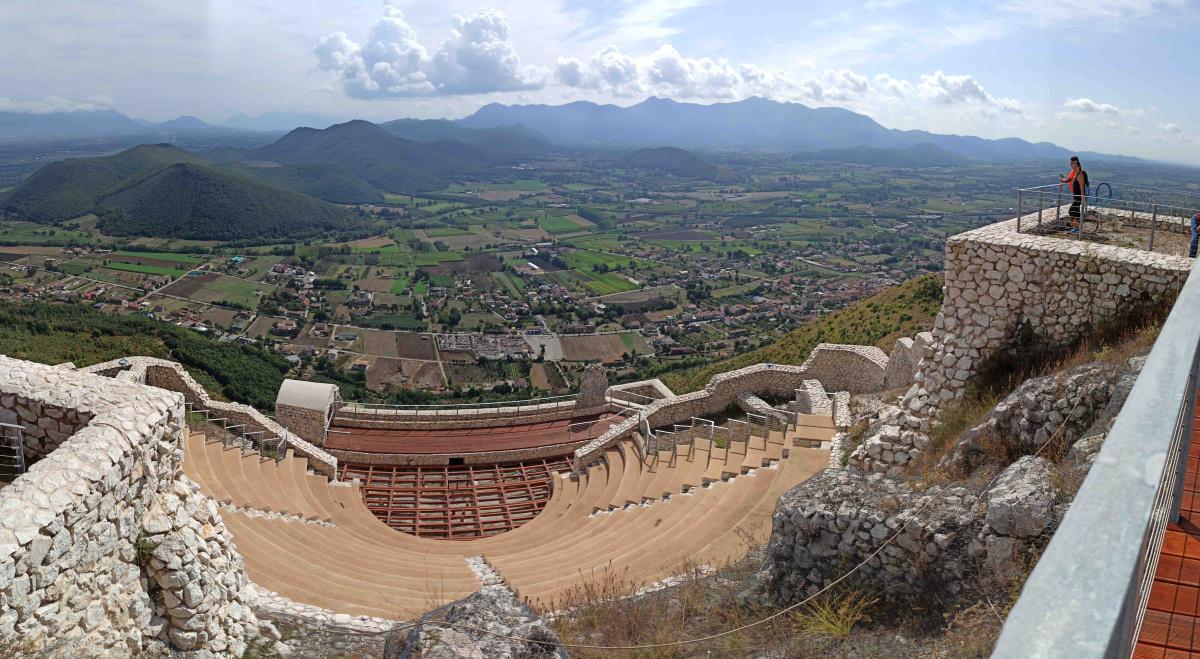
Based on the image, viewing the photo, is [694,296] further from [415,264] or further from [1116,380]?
[1116,380]

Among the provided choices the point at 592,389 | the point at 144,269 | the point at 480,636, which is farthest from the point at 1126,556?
the point at 144,269

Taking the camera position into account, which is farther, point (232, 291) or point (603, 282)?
point (603, 282)

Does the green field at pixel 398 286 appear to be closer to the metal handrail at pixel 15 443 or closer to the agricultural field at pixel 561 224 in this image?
the agricultural field at pixel 561 224

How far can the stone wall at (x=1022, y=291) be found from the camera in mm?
8312

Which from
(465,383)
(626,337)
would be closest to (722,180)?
(626,337)

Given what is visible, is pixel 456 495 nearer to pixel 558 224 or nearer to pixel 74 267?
pixel 74 267

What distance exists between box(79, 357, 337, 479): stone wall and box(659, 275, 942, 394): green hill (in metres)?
10.3

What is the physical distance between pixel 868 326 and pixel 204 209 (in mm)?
96308

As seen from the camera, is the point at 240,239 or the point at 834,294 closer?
the point at 834,294

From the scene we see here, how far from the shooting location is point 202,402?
50.9 ft

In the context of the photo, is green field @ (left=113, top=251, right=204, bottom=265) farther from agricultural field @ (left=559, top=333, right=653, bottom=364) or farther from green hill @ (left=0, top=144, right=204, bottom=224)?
agricultural field @ (left=559, top=333, right=653, bottom=364)

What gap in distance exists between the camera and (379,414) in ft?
59.6

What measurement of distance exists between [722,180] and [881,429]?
187848mm

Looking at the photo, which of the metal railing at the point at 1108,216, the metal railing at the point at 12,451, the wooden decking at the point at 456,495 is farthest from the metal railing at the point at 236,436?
the metal railing at the point at 1108,216
